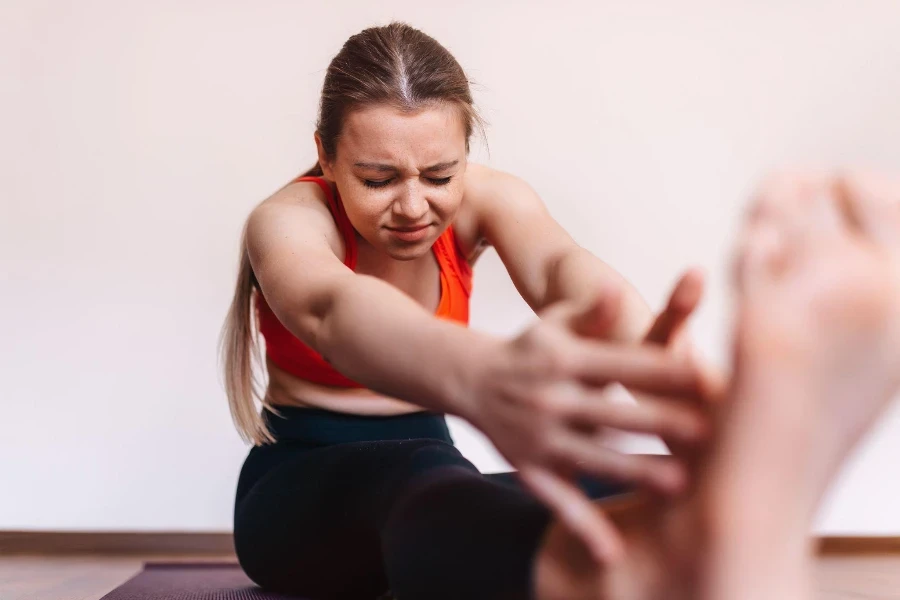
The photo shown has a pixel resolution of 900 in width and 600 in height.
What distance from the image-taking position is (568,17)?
2.46m

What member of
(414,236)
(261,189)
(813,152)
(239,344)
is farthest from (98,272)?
(813,152)

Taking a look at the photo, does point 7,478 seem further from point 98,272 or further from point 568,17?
point 568,17

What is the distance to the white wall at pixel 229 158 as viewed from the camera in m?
2.39

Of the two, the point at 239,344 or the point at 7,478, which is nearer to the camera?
the point at 239,344

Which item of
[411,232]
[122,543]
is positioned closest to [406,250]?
[411,232]

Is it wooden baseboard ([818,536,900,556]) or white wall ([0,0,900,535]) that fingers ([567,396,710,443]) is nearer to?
white wall ([0,0,900,535])

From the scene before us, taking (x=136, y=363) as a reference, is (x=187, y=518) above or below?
below

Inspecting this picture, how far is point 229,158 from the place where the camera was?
240cm

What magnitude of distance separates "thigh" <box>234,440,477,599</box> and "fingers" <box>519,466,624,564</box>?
0.93 ft

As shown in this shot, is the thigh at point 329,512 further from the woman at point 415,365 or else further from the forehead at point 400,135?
the forehead at point 400,135

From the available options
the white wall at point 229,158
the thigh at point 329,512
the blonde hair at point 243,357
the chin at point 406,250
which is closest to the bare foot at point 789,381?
the thigh at point 329,512

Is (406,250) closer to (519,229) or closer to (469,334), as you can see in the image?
(519,229)

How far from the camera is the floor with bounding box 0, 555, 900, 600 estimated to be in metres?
1.59

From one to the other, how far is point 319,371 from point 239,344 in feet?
0.57
